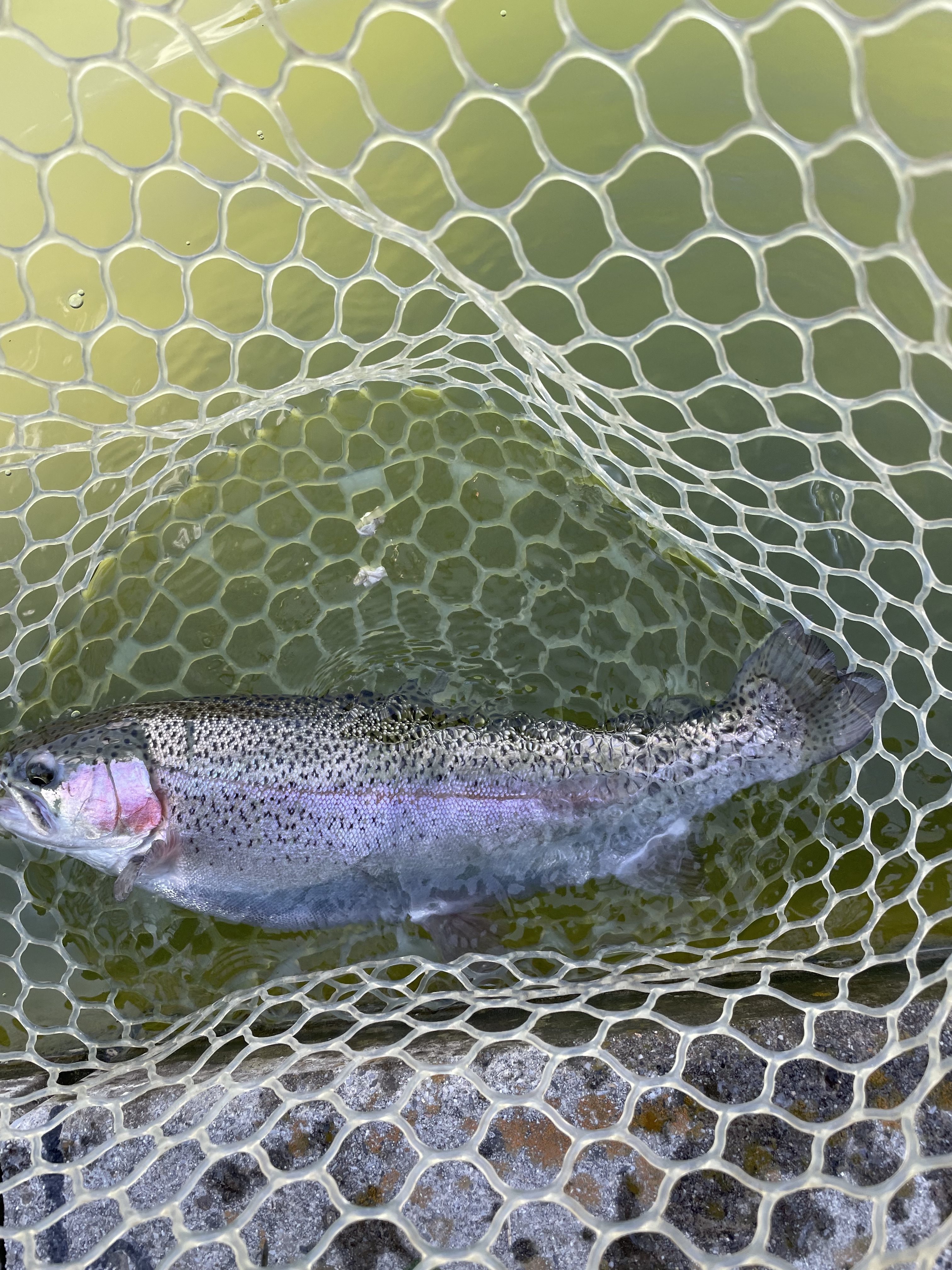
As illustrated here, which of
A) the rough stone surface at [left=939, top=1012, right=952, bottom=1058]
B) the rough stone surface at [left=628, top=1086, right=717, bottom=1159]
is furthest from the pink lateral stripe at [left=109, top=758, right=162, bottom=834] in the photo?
the rough stone surface at [left=939, top=1012, right=952, bottom=1058]

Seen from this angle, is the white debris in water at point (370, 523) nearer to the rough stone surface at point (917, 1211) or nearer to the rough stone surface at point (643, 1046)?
the rough stone surface at point (643, 1046)

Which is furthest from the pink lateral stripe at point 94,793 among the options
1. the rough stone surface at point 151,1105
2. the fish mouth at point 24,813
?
the rough stone surface at point 151,1105

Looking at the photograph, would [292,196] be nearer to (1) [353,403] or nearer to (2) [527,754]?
(1) [353,403]

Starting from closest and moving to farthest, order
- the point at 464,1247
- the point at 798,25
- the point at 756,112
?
the point at 464,1247 < the point at 756,112 < the point at 798,25

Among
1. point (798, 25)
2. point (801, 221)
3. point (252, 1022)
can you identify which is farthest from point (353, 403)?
point (798, 25)

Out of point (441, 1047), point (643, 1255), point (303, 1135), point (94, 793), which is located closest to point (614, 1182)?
point (643, 1255)

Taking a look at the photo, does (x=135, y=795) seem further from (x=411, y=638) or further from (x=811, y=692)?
(x=811, y=692)

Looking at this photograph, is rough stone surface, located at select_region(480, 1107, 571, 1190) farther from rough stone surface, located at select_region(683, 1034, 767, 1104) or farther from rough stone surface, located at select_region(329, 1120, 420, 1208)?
rough stone surface, located at select_region(683, 1034, 767, 1104)
